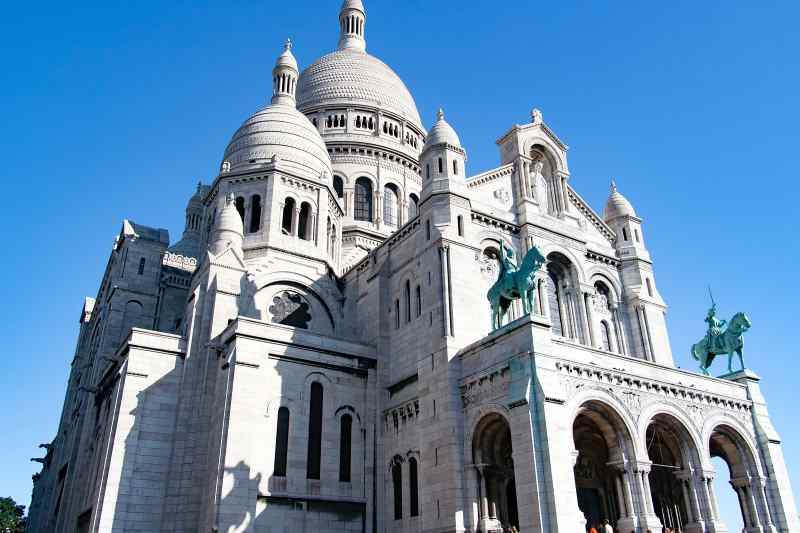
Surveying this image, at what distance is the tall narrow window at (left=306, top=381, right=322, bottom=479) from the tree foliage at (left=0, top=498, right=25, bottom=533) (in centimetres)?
3521

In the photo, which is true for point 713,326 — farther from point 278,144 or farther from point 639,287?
point 278,144

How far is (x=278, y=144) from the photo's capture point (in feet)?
131

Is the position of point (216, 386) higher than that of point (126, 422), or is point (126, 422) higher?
point (216, 386)

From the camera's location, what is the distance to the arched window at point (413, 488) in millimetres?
27047

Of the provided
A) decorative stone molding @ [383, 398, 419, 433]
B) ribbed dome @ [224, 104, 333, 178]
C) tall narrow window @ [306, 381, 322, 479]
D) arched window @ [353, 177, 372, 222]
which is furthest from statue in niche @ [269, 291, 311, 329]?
arched window @ [353, 177, 372, 222]

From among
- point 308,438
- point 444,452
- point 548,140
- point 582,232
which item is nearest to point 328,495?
point 308,438

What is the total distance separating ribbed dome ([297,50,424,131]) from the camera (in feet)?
183

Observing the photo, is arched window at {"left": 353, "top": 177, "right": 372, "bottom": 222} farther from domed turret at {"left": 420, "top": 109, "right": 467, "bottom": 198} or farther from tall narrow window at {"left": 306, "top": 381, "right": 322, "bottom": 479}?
tall narrow window at {"left": 306, "top": 381, "right": 322, "bottom": 479}

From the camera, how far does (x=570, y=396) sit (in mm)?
23531

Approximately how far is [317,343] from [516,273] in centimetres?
1046

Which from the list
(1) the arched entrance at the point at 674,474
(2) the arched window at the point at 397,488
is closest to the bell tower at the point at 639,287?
(1) the arched entrance at the point at 674,474

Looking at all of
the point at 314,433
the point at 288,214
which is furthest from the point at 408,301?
the point at 288,214

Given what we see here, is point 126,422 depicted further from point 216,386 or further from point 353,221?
point 353,221

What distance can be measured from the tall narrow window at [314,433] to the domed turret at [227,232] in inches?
345
